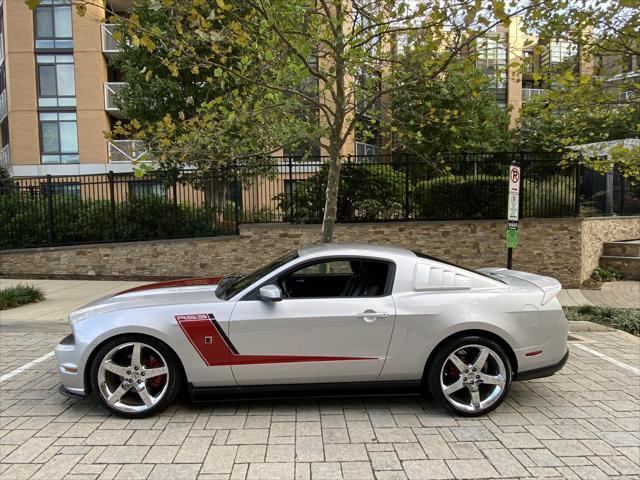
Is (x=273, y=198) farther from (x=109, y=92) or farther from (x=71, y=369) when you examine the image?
(x=109, y=92)

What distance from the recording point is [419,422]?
3967mm

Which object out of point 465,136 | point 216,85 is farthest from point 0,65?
point 465,136

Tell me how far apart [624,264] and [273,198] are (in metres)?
8.99

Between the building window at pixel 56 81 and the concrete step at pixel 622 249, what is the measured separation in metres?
25.3

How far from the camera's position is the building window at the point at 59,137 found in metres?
25.4

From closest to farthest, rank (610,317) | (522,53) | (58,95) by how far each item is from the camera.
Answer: (610,317), (522,53), (58,95)

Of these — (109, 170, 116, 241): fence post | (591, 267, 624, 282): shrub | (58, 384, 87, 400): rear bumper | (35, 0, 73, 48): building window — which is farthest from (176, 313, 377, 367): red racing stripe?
(35, 0, 73, 48): building window

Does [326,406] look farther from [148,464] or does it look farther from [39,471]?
[39,471]

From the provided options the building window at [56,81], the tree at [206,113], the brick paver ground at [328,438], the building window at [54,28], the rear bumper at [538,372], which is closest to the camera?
the brick paver ground at [328,438]

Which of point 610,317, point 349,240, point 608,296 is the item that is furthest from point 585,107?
point 349,240

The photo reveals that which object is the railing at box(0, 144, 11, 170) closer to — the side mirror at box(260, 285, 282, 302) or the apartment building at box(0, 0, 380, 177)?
the apartment building at box(0, 0, 380, 177)

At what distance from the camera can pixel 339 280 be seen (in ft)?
17.0

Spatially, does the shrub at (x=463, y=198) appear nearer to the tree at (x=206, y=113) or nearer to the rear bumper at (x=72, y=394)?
the tree at (x=206, y=113)

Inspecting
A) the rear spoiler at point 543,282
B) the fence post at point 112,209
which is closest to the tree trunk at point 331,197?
the rear spoiler at point 543,282
